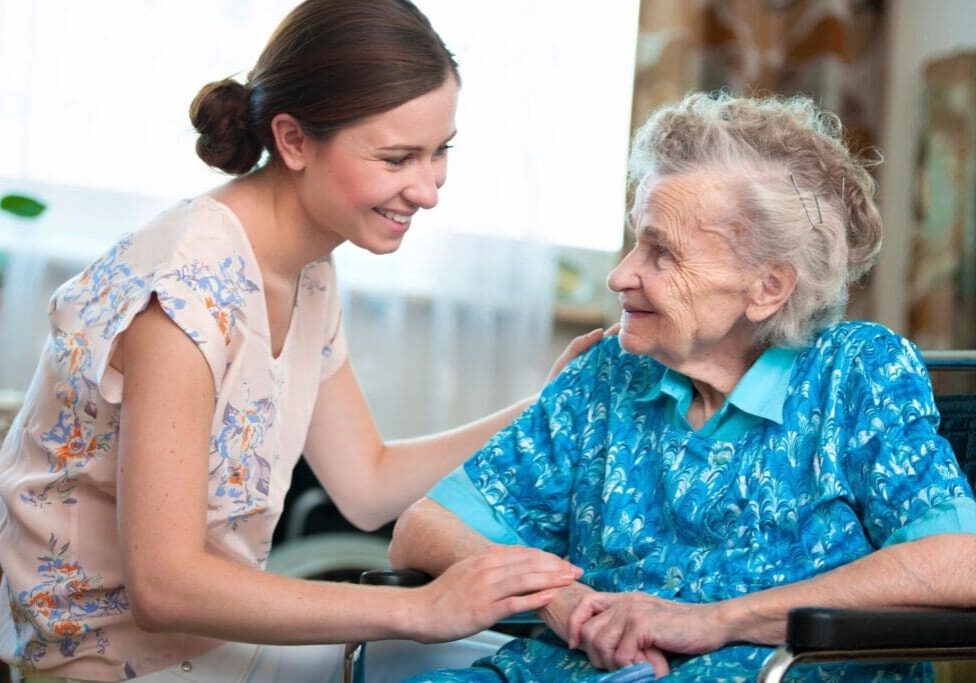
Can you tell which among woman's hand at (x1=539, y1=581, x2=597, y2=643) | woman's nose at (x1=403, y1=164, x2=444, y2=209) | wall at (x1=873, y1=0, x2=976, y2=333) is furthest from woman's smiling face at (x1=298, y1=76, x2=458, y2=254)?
wall at (x1=873, y1=0, x2=976, y2=333)

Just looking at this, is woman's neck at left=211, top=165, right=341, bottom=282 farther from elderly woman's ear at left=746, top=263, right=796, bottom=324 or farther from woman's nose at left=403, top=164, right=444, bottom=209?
elderly woman's ear at left=746, top=263, right=796, bottom=324

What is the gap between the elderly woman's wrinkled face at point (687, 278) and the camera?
163cm

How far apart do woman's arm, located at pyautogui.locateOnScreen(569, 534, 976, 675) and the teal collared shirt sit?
24 centimetres

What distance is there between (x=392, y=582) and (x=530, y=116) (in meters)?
1.91

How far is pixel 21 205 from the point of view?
286 cm

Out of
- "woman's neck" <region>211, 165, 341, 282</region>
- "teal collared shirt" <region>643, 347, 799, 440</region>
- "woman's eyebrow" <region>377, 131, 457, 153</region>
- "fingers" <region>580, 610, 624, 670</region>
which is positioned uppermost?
"woman's eyebrow" <region>377, 131, 457, 153</region>

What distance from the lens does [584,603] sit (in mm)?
1560

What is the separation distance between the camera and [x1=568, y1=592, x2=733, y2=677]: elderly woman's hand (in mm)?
1453

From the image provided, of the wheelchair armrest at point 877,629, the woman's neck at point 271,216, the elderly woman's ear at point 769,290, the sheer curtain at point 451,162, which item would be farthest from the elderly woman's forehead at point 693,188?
the sheer curtain at point 451,162

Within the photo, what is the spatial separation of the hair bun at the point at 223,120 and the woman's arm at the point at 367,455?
1.36ft

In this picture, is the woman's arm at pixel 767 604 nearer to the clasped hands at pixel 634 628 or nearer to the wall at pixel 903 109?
the clasped hands at pixel 634 628

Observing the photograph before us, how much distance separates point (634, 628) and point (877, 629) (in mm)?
319

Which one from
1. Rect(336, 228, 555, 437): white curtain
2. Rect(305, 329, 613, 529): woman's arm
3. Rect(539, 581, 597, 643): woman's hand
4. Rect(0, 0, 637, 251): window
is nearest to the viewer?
Rect(539, 581, 597, 643): woman's hand

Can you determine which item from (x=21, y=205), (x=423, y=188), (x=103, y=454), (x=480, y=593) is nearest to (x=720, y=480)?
(x=480, y=593)
